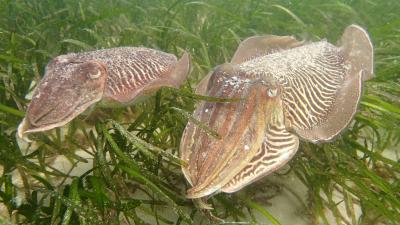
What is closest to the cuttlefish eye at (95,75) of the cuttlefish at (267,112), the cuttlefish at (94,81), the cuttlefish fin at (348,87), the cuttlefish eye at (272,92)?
the cuttlefish at (94,81)

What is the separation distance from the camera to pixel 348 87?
3102mm

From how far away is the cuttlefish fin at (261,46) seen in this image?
159 inches

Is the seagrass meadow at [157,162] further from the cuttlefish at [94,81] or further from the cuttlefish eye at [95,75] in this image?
the cuttlefish eye at [95,75]

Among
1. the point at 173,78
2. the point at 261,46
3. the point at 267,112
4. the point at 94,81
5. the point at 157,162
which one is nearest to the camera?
the point at 267,112

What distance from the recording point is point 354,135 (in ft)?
12.7

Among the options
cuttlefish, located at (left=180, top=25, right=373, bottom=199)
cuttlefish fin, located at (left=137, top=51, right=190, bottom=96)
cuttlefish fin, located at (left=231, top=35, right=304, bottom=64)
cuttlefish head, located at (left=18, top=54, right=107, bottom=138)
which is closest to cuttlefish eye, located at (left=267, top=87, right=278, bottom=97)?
cuttlefish, located at (left=180, top=25, right=373, bottom=199)

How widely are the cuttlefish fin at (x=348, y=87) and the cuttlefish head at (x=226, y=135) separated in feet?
1.31

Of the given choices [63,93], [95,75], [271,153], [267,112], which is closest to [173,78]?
[95,75]

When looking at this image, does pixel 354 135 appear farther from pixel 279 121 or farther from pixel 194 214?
pixel 194 214

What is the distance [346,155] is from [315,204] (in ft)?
2.01

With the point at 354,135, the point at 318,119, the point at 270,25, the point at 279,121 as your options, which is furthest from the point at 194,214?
the point at 270,25

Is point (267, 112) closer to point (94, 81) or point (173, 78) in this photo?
point (173, 78)

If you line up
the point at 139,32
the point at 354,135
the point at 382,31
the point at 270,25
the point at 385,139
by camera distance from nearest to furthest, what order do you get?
the point at 354,135 → the point at 385,139 → the point at 382,31 → the point at 139,32 → the point at 270,25

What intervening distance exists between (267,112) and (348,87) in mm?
982
